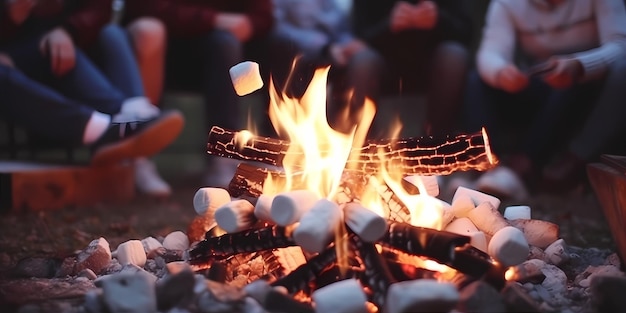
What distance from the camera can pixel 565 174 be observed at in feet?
11.5

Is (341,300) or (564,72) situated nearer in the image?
(341,300)

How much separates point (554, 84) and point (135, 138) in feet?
6.03

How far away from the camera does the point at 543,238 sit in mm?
1958

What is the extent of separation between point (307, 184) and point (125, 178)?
6.43ft

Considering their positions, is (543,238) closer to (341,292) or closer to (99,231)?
(341,292)

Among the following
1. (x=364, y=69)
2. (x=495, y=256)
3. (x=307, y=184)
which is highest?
(x=364, y=69)

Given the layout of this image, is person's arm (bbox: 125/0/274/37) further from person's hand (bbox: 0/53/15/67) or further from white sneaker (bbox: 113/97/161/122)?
person's hand (bbox: 0/53/15/67)

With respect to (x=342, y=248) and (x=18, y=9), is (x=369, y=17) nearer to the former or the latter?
(x=18, y=9)

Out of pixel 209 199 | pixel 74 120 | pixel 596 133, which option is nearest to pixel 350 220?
pixel 209 199

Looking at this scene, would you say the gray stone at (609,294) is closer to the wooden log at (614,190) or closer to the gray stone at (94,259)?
the wooden log at (614,190)

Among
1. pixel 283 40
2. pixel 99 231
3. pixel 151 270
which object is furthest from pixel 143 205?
pixel 151 270

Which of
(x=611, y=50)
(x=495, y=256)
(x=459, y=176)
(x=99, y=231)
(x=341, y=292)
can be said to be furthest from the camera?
(x=459, y=176)

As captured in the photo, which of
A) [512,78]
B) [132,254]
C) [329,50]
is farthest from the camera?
[329,50]

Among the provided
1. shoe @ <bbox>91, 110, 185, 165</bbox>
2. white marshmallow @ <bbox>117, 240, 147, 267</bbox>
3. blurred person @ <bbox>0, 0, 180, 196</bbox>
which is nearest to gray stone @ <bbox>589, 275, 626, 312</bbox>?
white marshmallow @ <bbox>117, 240, 147, 267</bbox>
